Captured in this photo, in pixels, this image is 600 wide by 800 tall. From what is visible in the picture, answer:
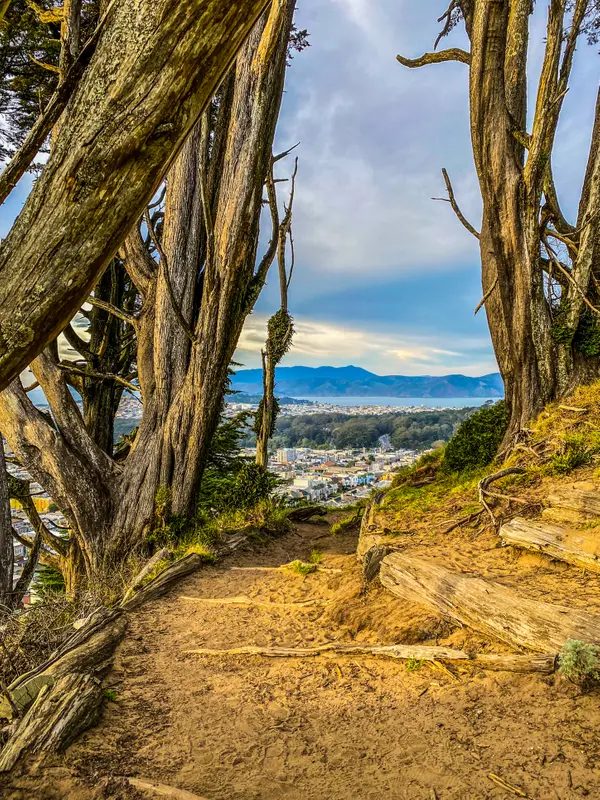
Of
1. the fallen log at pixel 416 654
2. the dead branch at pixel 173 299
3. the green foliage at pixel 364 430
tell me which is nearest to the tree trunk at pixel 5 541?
the dead branch at pixel 173 299

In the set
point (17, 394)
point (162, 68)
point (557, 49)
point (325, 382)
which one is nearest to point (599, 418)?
point (557, 49)

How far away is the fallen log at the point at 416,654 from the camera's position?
2682mm

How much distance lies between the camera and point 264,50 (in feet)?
23.5

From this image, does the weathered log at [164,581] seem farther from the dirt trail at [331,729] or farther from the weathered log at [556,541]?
the weathered log at [556,541]

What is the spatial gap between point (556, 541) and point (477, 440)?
398 centimetres

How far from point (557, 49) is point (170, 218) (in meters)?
5.92

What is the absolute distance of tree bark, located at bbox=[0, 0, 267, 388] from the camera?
1435 mm

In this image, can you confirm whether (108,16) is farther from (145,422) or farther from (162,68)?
(145,422)

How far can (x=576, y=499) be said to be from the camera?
14.0ft

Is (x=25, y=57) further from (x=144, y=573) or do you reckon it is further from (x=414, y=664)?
(x=414, y=664)

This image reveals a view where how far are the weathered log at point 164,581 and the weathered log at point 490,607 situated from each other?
243 cm

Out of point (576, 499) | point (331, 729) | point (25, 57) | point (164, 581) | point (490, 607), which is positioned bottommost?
point (164, 581)

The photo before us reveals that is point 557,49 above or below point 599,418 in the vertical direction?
above

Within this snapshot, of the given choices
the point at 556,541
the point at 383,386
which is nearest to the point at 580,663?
the point at 556,541
